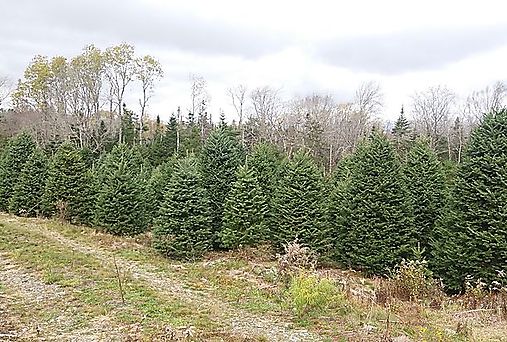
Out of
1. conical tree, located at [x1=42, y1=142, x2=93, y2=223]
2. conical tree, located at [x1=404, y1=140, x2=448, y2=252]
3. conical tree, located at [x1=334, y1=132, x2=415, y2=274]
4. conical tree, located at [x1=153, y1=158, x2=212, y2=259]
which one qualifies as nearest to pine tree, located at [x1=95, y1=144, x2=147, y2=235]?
conical tree, located at [x1=42, y1=142, x2=93, y2=223]

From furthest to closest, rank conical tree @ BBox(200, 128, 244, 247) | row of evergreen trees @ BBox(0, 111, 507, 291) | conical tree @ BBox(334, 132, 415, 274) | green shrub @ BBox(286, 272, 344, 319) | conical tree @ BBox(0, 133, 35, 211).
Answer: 1. conical tree @ BBox(0, 133, 35, 211)
2. conical tree @ BBox(200, 128, 244, 247)
3. conical tree @ BBox(334, 132, 415, 274)
4. row of evergreen trees @ BBox(0, 111, 507, 291)
5. green shrub @ BBox(286, 272, 344, 319)

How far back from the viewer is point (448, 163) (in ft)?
75.6

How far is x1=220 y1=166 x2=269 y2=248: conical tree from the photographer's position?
51.7 ft

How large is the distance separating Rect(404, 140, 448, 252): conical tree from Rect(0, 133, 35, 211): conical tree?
17.9 metres

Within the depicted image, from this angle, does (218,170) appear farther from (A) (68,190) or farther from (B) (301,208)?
(A) (68,190)

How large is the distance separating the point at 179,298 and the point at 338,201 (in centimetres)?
833

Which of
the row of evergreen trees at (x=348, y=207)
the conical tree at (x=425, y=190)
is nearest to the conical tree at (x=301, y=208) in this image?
the row of evergreen trees at (x=348, y=207)

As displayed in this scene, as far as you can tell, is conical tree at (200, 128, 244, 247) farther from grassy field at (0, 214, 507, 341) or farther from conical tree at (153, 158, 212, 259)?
grassy field at (0, 214, 507, 341)

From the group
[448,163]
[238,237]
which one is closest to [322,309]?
[238,237]

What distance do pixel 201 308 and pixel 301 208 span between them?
7.31 m

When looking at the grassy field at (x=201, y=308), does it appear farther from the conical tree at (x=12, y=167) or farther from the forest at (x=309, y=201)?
the conical tree at (x=12, y=167)

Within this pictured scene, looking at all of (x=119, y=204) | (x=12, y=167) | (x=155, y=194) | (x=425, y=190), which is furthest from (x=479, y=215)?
(x=12, y=167)

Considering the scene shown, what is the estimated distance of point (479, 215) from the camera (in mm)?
12805

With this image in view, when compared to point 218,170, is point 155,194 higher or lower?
lower
